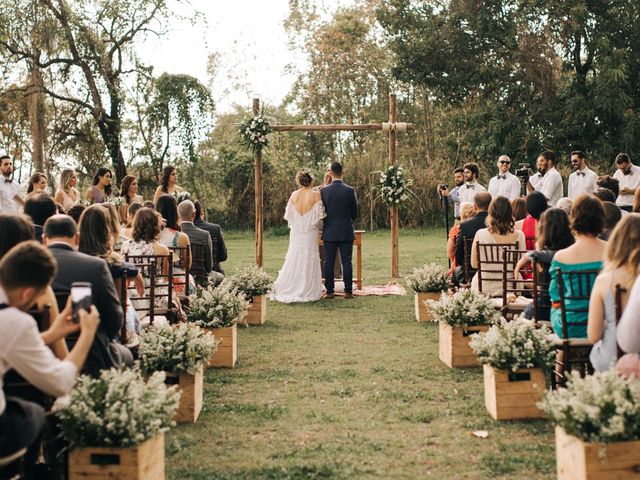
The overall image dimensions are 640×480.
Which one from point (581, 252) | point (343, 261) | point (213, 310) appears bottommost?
point (213, 310)

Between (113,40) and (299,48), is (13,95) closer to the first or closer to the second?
(113,40)

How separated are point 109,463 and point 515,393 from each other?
8.80 feet

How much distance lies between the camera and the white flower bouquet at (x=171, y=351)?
5.45 m

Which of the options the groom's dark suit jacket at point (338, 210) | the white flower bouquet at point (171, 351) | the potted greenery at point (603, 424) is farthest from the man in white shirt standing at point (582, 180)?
the potted greenery at point (603, 424)

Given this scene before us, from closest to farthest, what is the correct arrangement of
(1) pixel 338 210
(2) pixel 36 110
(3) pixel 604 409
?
(3) pixel 604 409 → (1) pixel 338 210 → (2) pixel 36 110

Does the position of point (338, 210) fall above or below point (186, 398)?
above

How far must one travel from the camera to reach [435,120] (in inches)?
1320

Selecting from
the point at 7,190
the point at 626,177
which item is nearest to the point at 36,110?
the point at 7,190

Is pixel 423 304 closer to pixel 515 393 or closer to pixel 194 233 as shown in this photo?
pixel 194 233

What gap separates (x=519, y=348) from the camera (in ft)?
17.1

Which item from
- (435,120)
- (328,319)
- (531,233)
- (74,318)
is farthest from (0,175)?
(435,120)

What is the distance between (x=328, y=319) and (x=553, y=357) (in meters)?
5.08

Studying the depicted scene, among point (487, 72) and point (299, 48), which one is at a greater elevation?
point (299, 48)

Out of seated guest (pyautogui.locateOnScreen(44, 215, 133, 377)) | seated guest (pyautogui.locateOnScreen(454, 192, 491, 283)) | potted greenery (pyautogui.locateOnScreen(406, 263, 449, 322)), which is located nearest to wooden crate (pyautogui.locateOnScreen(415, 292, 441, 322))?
→ potted greenery (pyautogui.locateOnScreen(406, 263, 449, 322))
